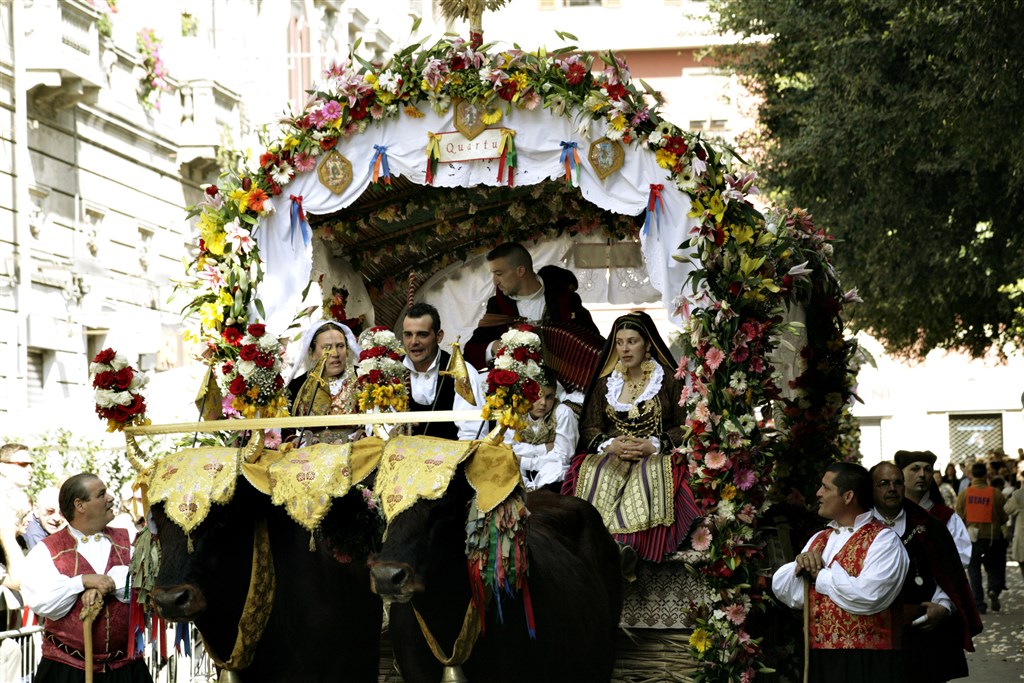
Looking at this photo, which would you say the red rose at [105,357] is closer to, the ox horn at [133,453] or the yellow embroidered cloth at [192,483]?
the ox horn at [133,453]

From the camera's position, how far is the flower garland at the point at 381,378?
7.23m

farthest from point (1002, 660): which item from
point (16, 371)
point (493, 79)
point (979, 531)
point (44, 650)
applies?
point (16, 371)

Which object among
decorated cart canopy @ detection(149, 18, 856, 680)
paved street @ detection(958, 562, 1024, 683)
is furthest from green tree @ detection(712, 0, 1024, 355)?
decorated cart canopy @ detection(149, 18, 856, 680)

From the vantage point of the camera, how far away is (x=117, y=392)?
7.05 metres

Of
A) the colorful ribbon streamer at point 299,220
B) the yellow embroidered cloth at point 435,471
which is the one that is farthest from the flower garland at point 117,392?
the colorful ribbon streamer at point 299,220

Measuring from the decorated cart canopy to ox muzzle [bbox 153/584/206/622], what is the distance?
2239 millimetres

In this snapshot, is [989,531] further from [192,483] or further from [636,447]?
[192,483]

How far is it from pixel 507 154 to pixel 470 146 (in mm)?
245

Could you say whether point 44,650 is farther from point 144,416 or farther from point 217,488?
point 217,488

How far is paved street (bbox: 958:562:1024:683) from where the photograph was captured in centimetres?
1391

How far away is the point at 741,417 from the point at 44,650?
12.2 ft

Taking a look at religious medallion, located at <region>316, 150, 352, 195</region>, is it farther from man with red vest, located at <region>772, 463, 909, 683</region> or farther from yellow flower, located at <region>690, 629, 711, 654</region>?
man with red vest, located at <region>772, 463, 909, 683</region>

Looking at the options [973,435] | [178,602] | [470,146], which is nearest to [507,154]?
[470,146]

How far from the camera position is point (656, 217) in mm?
9008
